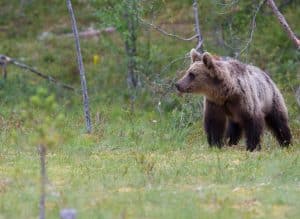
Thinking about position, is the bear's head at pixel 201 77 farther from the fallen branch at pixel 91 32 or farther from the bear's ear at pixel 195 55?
the fallen branch at pixel 91 32

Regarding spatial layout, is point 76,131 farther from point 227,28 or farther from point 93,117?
point 227,28

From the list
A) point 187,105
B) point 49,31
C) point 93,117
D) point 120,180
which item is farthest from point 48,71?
point 120,180

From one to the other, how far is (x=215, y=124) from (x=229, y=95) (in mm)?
464

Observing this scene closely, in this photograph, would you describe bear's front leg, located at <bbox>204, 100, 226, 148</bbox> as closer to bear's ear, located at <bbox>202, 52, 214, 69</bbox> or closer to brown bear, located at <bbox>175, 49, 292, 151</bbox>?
brown bear, located at <bbox>175, 49, 292, 151</bbox>

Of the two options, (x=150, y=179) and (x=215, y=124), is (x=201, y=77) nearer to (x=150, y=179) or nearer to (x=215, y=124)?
(x=215, y=124)

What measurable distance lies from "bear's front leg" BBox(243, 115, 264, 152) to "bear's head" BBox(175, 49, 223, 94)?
0.75 meters

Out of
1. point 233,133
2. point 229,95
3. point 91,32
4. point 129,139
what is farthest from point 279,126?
point 91,32

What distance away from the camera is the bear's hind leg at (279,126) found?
13.5 m

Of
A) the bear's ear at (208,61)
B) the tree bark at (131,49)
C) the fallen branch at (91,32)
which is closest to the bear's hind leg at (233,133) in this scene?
the bear's ear at (208,61)

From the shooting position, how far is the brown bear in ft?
41.0

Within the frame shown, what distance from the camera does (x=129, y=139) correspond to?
13695 millimetres

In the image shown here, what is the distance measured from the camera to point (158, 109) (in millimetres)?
16391

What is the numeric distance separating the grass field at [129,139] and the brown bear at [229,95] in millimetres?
320

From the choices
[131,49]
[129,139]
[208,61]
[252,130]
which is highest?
[208,61]
